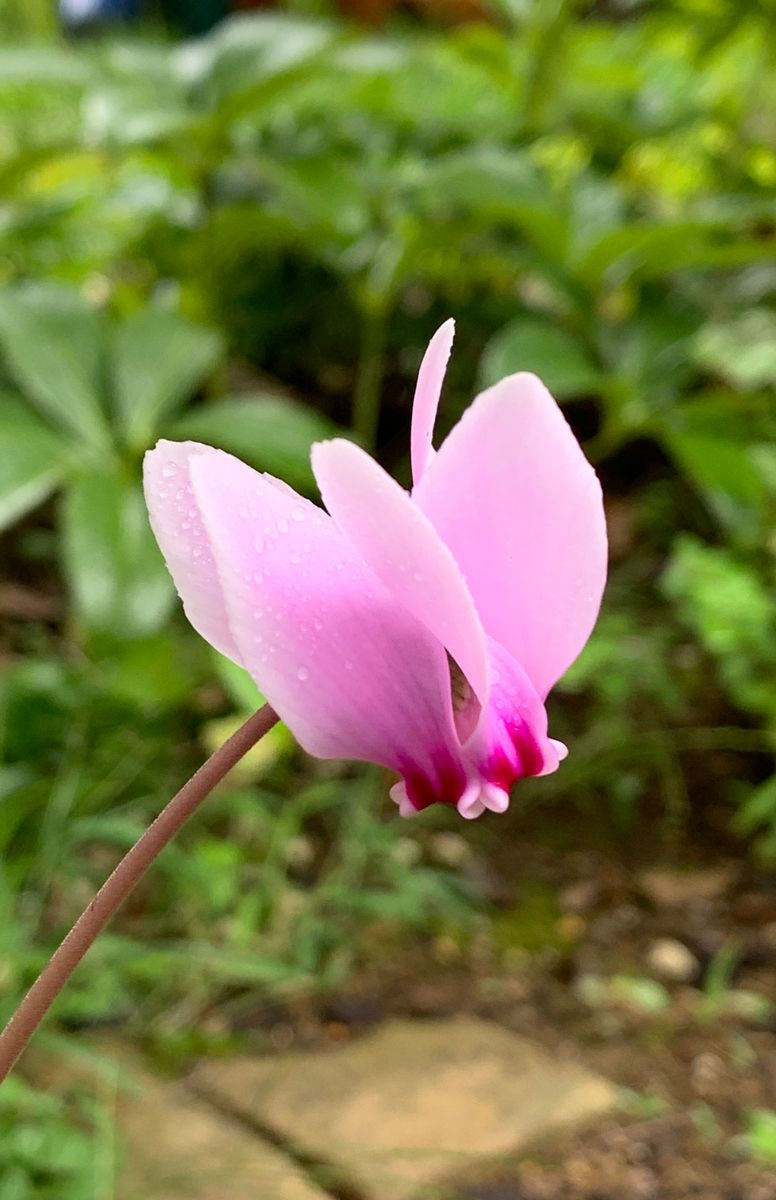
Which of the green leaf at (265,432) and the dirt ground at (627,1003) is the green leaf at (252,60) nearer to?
the green leaf at (265,432)

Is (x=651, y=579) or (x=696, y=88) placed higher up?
(x=696, y=88)

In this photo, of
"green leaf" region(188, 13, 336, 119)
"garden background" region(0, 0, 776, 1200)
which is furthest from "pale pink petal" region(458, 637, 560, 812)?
"green leaf" region(188, 13, 336, 119)

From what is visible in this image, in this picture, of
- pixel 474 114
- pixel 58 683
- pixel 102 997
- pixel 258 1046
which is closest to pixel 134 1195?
pixel 102 997

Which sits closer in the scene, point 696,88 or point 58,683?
point 58,683

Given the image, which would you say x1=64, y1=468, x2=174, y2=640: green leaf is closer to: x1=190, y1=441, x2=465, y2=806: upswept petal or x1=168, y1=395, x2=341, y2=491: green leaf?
→ x1=168, y1=395, x2=341, y2=491: green leaf

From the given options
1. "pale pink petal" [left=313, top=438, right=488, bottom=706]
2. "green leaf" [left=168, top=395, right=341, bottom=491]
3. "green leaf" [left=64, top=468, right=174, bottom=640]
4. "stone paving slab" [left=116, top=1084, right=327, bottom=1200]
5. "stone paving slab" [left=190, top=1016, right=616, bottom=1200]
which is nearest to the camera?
"pale pink petal" [left=313, top=438, right=488, bottom=706]

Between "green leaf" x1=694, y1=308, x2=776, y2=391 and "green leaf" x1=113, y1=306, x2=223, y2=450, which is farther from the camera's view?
"green leaf" x1=694, y1=308, x2=776, y2=391

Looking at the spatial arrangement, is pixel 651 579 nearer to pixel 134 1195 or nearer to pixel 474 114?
pixel 474 114

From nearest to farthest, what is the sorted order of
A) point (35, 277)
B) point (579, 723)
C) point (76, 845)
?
point (76, 845) → point (579, 723) → point (35, 277)
